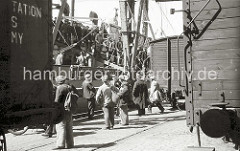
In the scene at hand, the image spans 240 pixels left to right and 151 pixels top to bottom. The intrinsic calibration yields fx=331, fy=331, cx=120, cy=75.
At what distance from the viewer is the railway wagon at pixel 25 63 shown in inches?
128

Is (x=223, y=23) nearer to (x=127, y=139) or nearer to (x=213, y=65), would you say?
(x=213, y=65)

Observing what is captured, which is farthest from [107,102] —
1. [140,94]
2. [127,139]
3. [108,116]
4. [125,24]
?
[125,24]

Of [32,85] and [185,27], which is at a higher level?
[185,27]

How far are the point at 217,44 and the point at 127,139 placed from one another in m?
4.42

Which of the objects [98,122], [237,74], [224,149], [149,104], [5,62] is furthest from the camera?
[149,104]

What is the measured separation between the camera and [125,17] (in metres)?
18.4

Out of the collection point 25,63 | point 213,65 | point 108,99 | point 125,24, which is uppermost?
point 125,24

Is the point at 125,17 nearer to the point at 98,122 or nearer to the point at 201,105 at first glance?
the point at 98,122

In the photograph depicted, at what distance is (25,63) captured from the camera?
3559mm

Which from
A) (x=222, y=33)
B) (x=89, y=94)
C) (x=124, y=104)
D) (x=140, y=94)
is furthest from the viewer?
Answer: (x=140, y=94)

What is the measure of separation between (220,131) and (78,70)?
422 inches

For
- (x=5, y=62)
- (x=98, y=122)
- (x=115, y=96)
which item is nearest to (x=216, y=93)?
(x=5, y=62)

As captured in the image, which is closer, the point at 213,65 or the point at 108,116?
the point at 213,65

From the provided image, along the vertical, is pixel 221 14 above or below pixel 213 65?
above
